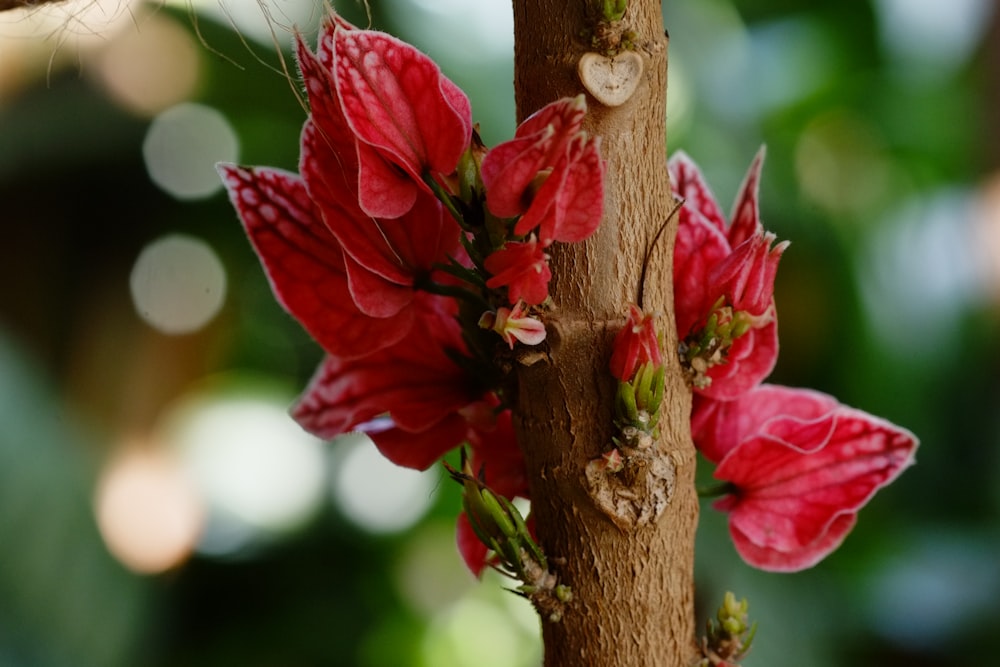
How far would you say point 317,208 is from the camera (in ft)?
1.01

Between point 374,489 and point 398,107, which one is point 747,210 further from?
point 374,489

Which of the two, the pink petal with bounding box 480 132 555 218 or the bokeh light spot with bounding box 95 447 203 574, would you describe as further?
the bokeh light spot with bounding box 95 447 203 574

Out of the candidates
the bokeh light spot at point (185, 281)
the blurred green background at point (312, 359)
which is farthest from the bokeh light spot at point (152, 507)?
the bokeh light spot at point (185, 281)

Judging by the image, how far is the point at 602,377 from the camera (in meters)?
0.27

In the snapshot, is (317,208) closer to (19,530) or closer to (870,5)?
(19,530)

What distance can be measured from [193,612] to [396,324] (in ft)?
2.47

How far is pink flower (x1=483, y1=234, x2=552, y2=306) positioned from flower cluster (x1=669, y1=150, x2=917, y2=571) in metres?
0.06

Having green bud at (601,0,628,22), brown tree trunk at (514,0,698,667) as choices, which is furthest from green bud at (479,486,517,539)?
green bud at (601,0,628,22)

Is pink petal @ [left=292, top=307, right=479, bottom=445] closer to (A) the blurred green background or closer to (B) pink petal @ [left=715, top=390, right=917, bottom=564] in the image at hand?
(B) pink petal @ [left=715, top=390, right=917, bottom=564]

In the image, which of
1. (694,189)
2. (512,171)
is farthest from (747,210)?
(512,171)

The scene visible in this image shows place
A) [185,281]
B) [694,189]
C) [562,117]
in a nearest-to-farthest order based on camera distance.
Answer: [562,117]
[694,189]
[185,281]

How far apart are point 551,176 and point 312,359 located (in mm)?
758

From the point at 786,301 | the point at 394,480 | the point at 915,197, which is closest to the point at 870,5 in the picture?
the point at 915,197

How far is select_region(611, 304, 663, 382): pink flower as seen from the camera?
254mm
